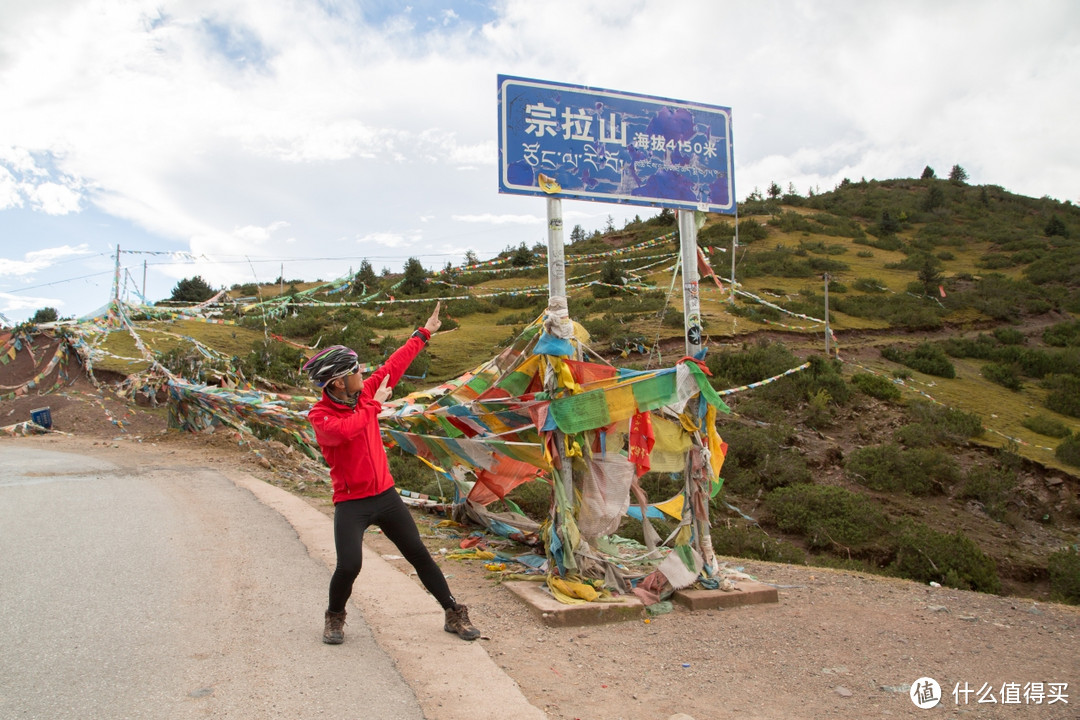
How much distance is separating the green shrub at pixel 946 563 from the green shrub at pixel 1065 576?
2.81 ft

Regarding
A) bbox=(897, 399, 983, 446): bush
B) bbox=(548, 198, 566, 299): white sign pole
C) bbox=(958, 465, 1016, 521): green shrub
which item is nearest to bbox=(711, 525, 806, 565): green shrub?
bbox=(548, 198, 566, 299): white sign pole

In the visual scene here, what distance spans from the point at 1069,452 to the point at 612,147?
44.8ft

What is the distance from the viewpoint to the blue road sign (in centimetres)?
564

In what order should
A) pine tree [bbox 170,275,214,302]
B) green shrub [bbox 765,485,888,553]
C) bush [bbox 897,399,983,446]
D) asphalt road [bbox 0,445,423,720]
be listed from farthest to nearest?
pine tree [bbox 170,275,214,302] → bush [bbox 897,399,983,446] → green shrub [bbox 765,485,888,553] → asphalt road [bbox 0,445,423,720]

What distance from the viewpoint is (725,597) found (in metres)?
5.33

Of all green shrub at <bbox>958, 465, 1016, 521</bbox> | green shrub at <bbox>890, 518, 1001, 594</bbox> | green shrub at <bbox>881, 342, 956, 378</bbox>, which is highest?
green shrub at <bbox>881, 342, 956, 378</bbox>

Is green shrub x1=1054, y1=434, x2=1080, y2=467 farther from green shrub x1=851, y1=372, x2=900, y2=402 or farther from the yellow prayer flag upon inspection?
the yellow prayer flag

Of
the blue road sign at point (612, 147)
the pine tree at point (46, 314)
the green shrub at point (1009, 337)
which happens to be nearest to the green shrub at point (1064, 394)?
the green shrub at point (1009, 337)

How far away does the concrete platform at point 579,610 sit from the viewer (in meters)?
4.73

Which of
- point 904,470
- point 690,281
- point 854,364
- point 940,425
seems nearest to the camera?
point 690,281

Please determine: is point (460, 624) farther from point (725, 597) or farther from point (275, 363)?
point (275, 363)

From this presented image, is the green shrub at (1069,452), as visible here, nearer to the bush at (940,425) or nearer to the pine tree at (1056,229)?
the bush at (940,425)

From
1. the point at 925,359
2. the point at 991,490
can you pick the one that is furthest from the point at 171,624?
the point at 925,359

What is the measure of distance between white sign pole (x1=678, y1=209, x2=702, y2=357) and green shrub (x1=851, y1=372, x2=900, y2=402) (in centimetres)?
1303
